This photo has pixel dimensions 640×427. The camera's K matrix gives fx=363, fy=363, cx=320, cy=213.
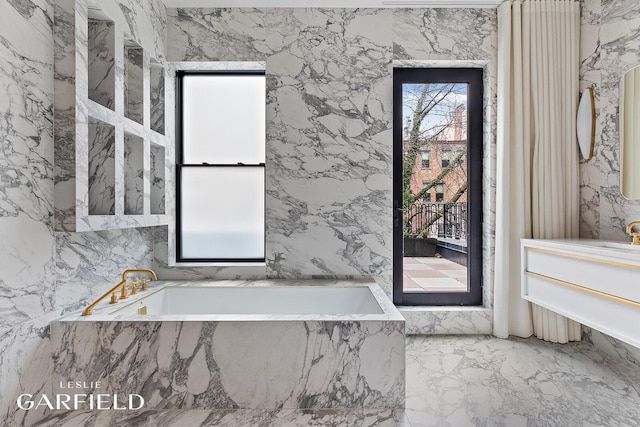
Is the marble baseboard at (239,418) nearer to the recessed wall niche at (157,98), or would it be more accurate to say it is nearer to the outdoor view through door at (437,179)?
the outdoor view through door at (437,179)

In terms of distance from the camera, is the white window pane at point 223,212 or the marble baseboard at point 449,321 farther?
the white window pane at point 223,212

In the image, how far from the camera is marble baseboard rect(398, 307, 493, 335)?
2.64 metres

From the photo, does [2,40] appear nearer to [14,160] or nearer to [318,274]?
[14,160]

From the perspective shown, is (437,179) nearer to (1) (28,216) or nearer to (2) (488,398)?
(2) (488,398)

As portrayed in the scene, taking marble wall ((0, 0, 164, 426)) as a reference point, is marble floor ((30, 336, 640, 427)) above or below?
below

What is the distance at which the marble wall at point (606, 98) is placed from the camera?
2.20 metres

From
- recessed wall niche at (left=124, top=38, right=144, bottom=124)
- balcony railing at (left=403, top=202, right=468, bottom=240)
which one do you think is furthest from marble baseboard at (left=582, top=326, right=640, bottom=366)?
recessed wall niche at (left=124, top=38, right=144, bottom=124)

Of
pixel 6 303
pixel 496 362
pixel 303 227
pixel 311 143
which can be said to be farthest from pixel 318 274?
pixel 6 303

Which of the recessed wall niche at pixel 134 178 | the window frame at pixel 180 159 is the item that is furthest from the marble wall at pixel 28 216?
the window frame at pixel 180 159

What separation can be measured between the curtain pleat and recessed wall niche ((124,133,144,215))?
2.38 metres

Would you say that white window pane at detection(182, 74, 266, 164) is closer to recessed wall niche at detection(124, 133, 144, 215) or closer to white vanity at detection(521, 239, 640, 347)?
recessed wall niche at detection(124, 133, 144, 215)

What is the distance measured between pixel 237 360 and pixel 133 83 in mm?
1788

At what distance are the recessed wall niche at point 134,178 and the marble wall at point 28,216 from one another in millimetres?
488

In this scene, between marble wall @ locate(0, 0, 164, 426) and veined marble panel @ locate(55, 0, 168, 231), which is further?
veined marble panel @ locate(55, 0, 168, 231)
